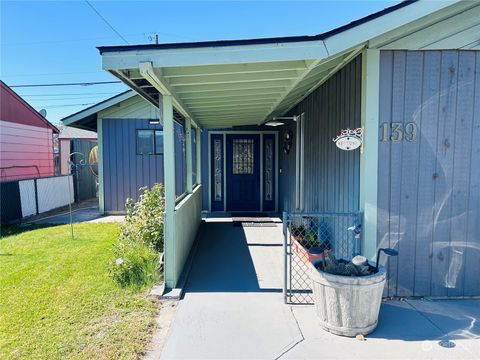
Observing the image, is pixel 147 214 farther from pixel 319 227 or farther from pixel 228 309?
pixel 319 227

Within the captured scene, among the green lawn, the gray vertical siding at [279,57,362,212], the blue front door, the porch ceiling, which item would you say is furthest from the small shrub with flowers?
the blue front door

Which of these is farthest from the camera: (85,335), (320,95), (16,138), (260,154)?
(16,138)

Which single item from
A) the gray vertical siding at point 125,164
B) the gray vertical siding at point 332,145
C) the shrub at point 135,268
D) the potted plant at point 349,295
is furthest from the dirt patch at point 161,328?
the gray vertical siding at point 125,164

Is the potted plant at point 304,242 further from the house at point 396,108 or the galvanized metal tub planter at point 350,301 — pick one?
→ the galvanized metal tub planter at point 350,301

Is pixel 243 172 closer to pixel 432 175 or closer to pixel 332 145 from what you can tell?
pixel 332 145

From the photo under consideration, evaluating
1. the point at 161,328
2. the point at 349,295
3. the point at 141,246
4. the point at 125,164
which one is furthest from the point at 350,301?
the point at 125,164

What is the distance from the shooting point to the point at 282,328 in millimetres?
2799

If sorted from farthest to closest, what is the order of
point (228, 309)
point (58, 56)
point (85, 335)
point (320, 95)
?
point (58, 56) < point (320, 95) < point (228, 309) < point (85, 335)

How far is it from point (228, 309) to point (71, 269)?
240 centimetres

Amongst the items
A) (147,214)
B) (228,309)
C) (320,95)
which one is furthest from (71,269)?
(320,95)

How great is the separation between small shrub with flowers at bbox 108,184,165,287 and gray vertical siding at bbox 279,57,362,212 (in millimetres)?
2252

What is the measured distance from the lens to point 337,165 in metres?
4.09

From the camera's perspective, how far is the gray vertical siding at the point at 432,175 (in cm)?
322

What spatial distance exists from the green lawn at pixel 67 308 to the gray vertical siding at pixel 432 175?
2.55 meters
